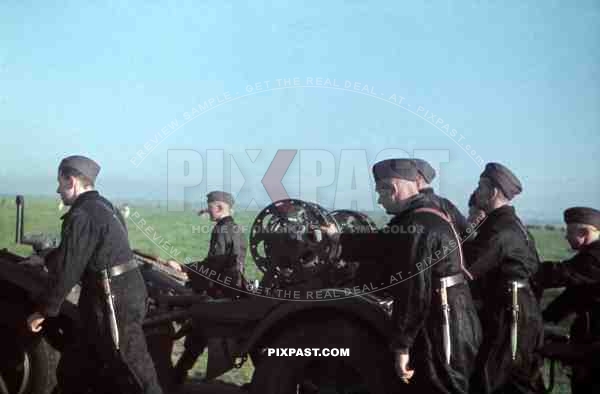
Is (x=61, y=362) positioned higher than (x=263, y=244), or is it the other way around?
(x=263, y=244)

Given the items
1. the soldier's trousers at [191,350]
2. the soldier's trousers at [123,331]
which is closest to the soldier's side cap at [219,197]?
the soldier's trousers at [191,350]

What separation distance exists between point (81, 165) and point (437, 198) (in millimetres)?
3019

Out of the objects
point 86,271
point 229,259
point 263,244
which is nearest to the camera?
point 86,271

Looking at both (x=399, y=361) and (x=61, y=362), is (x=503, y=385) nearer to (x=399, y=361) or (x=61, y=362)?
(x=399, y=361)

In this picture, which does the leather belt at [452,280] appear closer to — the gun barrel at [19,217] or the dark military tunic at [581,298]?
the dark military tunic at [581,298]

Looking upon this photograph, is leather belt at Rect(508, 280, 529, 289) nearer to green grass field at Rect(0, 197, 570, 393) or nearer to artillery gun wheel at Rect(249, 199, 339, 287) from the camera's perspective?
artillery gun wheel at Rect(249, 199, 339, 287)

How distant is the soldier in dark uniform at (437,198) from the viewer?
5.51 metres

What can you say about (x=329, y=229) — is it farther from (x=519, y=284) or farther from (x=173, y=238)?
(x=173, y=238)

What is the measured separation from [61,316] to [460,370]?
3.41 meters

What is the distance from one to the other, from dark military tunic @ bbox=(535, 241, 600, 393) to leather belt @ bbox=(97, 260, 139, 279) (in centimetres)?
332

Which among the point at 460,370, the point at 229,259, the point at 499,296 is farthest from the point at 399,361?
the point at 229,259

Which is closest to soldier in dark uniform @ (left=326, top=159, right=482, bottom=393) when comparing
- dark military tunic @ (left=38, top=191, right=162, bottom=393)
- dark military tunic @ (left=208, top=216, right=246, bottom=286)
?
dark military tunic @ (left=38, top=191, right=162, bottom=393)

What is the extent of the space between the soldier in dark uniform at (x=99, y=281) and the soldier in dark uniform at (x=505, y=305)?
252 centimetres

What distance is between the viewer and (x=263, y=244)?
571cm
